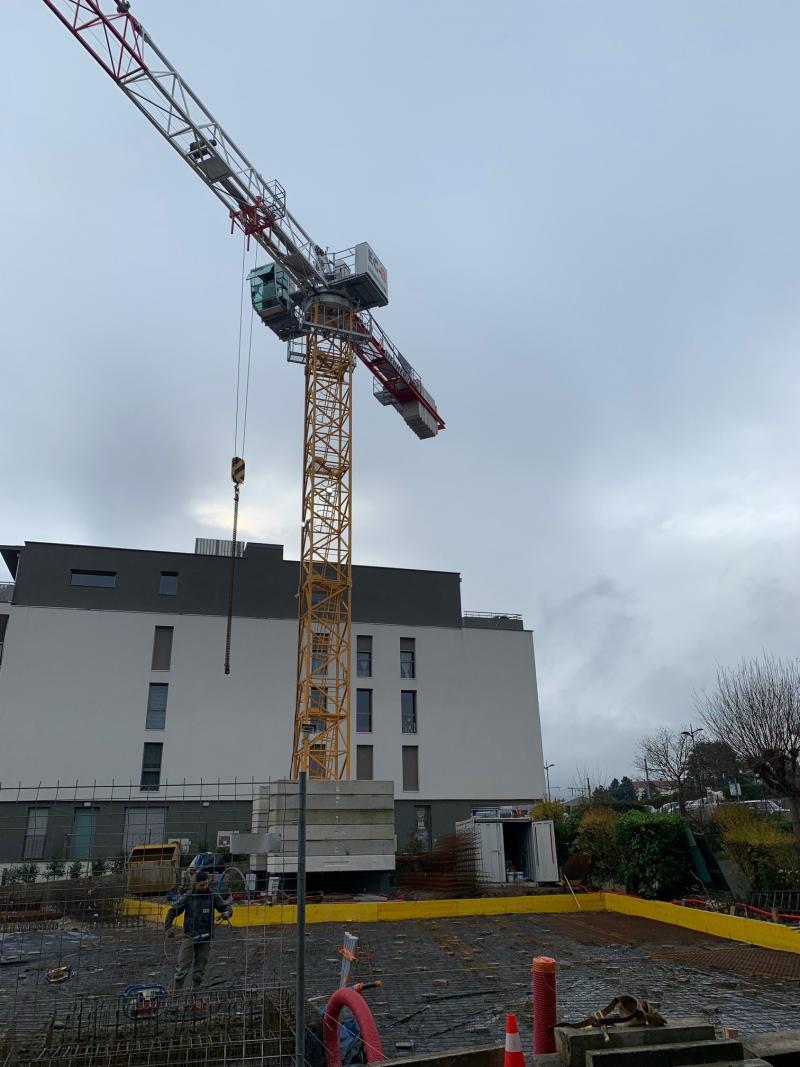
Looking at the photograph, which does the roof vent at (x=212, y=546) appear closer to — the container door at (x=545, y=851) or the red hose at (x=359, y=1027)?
the container door at (x=545, y=851)

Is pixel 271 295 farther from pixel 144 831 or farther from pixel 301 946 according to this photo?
pixel 301 946

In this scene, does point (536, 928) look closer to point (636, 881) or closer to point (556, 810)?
point (636, 881)

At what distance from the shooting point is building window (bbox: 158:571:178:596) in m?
36.2

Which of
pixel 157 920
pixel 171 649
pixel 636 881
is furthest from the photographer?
pixel 171 649

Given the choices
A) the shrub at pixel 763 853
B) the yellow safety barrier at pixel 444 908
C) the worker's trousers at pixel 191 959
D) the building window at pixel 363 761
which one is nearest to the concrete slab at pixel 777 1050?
the worker's trousers at pixel 191 959

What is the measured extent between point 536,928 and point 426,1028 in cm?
814

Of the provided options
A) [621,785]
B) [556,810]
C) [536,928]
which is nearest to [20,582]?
[556,810]

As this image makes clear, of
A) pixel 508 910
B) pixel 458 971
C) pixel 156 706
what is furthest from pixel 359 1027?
pixel 156 706

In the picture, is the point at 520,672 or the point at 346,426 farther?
the point at 520,672

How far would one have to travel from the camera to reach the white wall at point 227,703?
3262cm

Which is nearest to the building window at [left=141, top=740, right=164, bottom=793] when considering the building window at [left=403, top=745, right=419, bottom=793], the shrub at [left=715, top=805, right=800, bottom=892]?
the building window at [left=403, top=745, right=419, bottom=793]

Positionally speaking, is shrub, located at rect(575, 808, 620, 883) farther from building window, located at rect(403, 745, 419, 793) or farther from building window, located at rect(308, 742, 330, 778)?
building window, located at rect(403, 745, 419, 793)

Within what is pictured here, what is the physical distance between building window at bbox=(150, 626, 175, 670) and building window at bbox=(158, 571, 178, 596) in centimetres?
168

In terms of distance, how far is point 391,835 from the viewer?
68.6 feet
